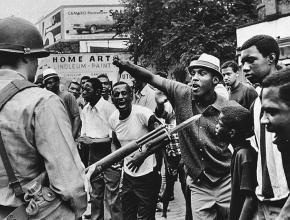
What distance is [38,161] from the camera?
333cm

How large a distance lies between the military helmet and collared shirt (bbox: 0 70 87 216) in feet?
0.88

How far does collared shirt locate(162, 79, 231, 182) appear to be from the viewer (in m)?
5.61

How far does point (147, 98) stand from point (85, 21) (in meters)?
41.5

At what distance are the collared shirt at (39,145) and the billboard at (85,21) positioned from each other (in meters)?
46.3

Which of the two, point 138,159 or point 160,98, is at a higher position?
point 160,98

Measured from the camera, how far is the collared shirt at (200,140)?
18.4ft

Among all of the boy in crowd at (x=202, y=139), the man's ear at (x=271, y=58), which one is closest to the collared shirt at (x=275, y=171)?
the man's ear at (x=271, y=58)

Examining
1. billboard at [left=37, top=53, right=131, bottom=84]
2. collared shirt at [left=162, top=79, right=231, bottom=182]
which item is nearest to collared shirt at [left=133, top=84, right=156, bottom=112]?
collared shirt at [left=162, top=79, right=231, bottom=182]

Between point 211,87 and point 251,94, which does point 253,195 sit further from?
point 251,94

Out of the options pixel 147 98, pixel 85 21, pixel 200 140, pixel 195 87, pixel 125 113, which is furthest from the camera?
pixel 85 21

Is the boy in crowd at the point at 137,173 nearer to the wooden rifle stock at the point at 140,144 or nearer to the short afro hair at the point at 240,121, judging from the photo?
the wooden rifle stock at the point at 140,144

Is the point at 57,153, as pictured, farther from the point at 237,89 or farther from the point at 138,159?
the point at 237,89

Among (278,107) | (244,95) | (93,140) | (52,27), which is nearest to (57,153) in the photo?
(278,107)

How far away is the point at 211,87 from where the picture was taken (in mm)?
5879
